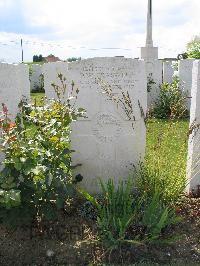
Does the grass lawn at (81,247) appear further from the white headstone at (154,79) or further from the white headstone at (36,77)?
the white headstone at (36,77)

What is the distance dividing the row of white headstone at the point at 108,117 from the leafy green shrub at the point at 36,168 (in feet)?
2.31

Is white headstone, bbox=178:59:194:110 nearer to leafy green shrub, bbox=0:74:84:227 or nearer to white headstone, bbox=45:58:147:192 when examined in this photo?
white headstone, bbox=45:58:147:192

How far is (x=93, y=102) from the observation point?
447 cm

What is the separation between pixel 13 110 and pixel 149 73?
7.30 meters

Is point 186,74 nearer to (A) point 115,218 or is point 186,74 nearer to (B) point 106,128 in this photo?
(B) point 106,128

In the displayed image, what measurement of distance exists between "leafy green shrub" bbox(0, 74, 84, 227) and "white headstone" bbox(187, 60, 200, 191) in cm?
138

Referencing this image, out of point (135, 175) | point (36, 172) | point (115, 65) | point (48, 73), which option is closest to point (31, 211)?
point (36, 172)

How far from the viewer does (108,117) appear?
4.49m

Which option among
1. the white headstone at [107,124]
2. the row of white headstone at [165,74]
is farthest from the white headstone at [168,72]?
the white headstone at [107,124]

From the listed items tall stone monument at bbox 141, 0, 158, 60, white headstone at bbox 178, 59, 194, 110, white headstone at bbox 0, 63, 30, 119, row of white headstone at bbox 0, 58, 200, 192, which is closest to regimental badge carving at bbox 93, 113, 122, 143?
row of white headstone at bbox 0, 58, 200, 192

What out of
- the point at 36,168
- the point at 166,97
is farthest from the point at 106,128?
the point at 166,97

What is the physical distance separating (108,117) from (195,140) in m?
0.98

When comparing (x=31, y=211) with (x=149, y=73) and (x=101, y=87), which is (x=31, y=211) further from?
(x=149, y=73)

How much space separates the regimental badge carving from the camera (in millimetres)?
4500
